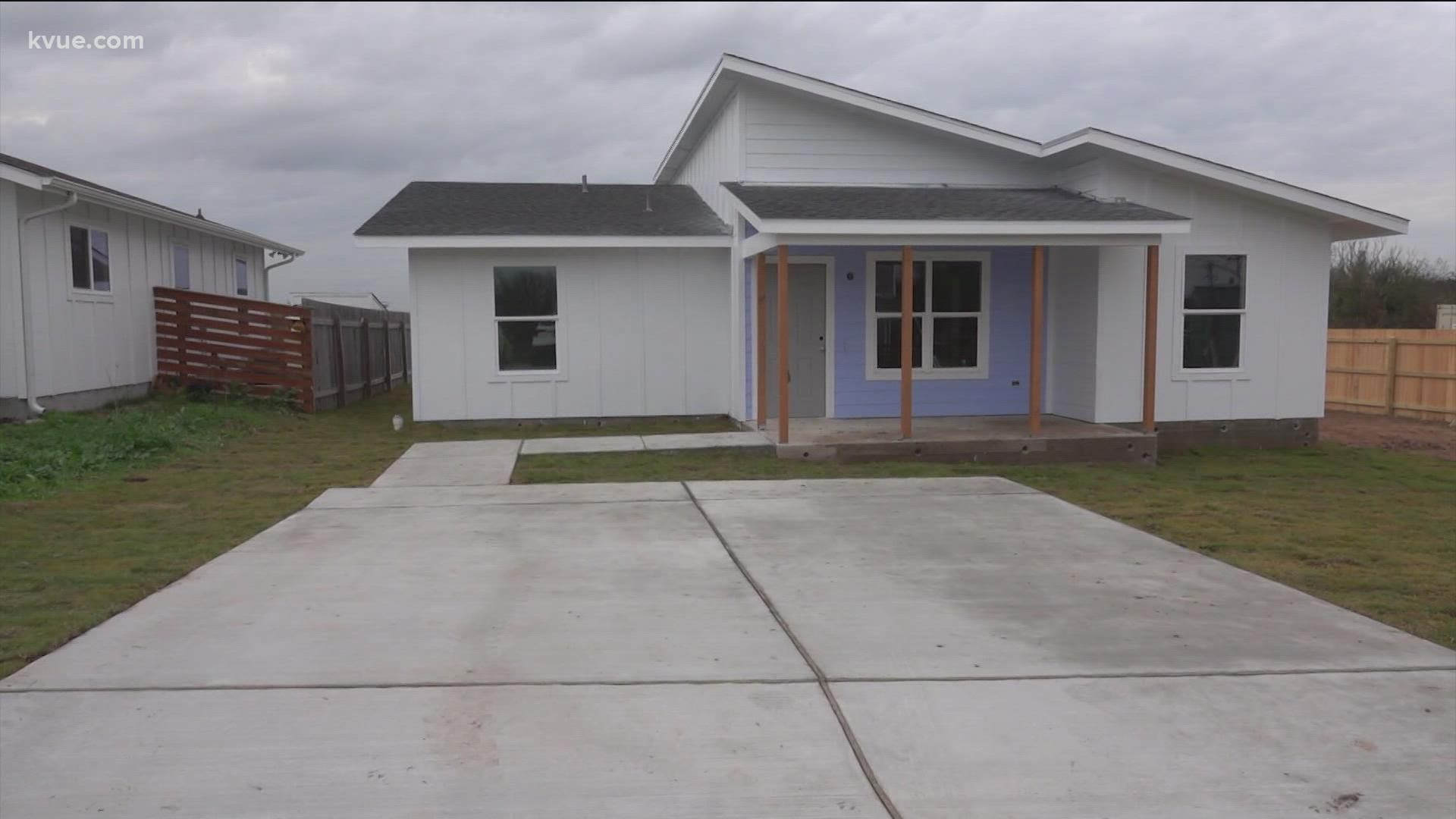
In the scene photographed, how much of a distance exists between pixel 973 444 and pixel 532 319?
6.06 m

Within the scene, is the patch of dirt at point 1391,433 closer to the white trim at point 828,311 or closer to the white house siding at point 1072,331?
the white house siding at point 1072,331

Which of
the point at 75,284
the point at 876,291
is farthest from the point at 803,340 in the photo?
the point at 75,284

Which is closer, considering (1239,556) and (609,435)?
(1239,556)

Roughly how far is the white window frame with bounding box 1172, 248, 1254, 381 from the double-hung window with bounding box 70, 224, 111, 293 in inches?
551

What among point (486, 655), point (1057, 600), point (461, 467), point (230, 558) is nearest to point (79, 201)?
point (461, 467)

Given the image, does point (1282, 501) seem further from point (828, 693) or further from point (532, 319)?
point (532, 319)

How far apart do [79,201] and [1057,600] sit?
14.3m

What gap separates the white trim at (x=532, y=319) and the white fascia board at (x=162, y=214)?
5.01 meters

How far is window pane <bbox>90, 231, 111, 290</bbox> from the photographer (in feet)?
51.6

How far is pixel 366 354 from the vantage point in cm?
2173

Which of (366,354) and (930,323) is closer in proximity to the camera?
(930,323)

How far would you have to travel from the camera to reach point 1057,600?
6.21 meters

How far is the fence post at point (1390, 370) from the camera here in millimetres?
20172

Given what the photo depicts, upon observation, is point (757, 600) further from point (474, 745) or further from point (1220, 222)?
point (1220, 222)
